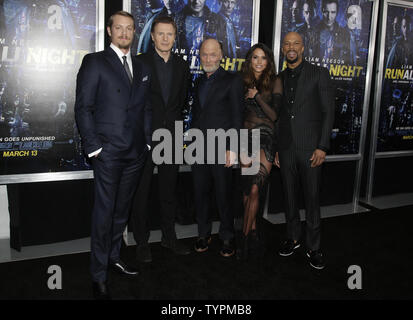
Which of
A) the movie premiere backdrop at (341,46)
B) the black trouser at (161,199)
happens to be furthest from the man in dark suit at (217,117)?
the movie premiere backdrop at (341,46)

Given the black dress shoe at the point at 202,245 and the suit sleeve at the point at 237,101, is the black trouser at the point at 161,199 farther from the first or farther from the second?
the suit sleeve at the point at 237,101

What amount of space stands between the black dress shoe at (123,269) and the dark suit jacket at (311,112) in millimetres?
1607

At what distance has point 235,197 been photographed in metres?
4.18

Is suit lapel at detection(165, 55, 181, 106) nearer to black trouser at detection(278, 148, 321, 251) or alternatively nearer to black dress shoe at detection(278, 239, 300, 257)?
black trouser at detection(278, 148, 321, 251)

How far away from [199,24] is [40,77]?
1578mm

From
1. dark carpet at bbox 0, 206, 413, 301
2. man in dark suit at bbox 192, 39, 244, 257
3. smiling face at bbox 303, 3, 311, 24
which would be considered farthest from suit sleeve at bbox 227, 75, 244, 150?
smiling face at bbox 303, 3, 311, 24

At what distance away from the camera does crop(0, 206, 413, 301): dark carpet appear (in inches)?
104

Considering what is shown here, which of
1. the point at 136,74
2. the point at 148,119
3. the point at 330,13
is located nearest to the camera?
the point at 136,74

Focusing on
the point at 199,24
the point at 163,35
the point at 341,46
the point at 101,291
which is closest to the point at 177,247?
the point at 101,291

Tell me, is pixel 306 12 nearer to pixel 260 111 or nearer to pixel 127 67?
pixel 260 111

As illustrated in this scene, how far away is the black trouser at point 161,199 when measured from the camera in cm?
305

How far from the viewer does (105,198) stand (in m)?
2.53

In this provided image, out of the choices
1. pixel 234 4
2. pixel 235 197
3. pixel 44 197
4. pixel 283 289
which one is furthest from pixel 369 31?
pixel 44 197
